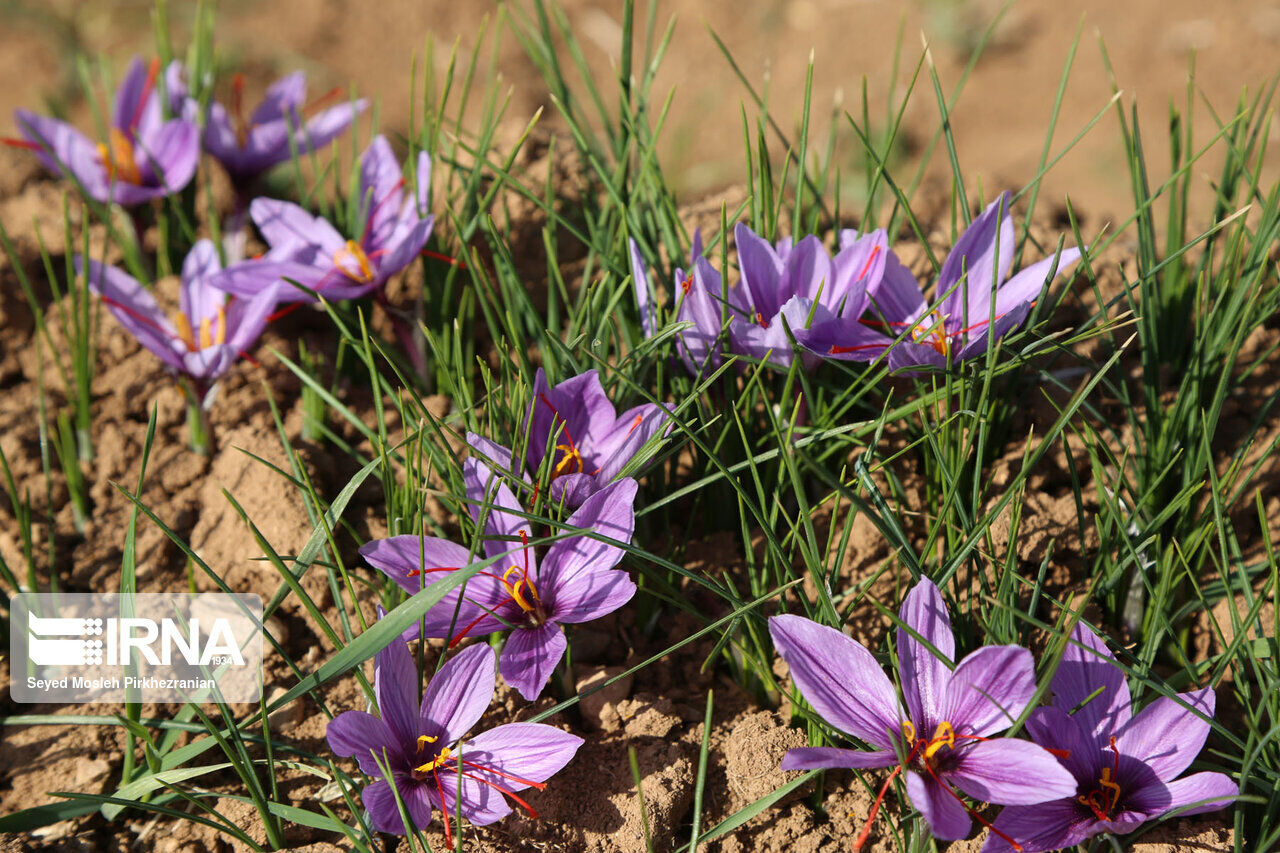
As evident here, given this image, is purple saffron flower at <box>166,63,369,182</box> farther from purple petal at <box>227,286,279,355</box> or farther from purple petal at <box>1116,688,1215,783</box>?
purple petal at <box>1116,688,1215,783</box>

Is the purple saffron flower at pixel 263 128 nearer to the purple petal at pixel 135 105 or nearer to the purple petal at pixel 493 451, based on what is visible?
the purple petal at pixel 135 105

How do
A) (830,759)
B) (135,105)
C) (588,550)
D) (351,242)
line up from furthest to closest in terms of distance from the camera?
(135,105)
(351,242)
(588,550)
(830,759)

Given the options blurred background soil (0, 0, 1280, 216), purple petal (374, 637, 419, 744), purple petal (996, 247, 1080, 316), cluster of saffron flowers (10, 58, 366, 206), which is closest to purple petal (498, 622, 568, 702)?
purple petal (374, 637, 419, 744)

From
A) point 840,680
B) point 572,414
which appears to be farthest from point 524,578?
point 840,680

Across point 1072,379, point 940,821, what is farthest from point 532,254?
point 940,821

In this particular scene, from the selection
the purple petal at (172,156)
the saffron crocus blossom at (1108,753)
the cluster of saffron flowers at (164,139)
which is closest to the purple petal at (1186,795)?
the saffron crocus blossom at (1108,753)

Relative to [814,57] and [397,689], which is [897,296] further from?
[814,57]

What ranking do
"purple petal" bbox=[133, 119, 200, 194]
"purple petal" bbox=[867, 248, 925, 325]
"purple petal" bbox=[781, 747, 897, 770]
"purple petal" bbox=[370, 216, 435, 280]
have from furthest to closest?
"purple petal" bbox=[133, 119, 200, 194] < "purple petal" bbox=[370, 216, 435, 280] < "purple petal" bbox=[867, 248, 925, 325] < "purple petal" bbox=[781, 747, 897, 770]
